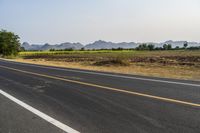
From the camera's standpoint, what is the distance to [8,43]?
8175 centimetres

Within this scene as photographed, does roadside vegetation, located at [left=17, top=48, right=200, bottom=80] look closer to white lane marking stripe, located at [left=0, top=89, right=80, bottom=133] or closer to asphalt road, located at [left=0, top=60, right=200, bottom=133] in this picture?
asphalt road, located at [left=0, top=60, right=200, bottom=133]

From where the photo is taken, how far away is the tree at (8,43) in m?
80.8

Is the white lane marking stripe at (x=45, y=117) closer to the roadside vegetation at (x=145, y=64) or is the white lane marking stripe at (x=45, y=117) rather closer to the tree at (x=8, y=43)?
the roadside vegetation at (x=145, y=64)

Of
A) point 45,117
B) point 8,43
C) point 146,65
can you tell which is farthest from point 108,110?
point 8,43

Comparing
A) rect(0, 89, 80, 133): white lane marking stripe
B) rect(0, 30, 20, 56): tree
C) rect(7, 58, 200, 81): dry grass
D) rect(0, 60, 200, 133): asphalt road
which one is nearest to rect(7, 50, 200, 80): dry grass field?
rect(7, 58, 200, 81): dry grass

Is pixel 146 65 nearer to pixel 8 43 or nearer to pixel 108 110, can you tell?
pixel 108 110

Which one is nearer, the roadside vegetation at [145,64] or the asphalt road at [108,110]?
the asphalt road at [108,110]

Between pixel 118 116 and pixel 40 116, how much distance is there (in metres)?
1.79

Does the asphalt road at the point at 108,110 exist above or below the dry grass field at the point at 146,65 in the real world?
above

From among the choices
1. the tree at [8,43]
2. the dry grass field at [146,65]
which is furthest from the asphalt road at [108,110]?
the tree at [8,43]

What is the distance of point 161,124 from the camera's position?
587 centimetres

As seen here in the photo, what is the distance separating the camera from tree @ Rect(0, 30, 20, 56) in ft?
265

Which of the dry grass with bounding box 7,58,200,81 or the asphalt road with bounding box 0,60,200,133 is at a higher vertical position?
the asphalt road with bounding box 0,60,200,133

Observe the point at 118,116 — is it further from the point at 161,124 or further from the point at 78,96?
the point at 78,96
